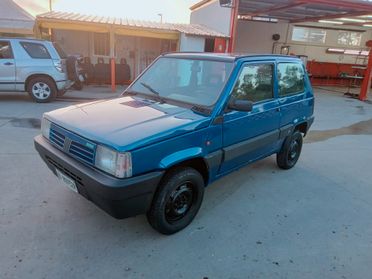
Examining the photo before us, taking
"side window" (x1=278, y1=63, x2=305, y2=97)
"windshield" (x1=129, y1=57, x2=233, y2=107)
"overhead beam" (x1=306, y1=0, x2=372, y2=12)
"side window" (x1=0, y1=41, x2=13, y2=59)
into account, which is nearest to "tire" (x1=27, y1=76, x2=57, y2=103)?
"side window" (x1=0, y1=41, x2=13, y2=59)

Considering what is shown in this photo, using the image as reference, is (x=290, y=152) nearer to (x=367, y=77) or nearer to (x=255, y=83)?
(x=255, y=83)

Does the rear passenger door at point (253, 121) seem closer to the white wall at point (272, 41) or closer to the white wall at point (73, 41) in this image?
the white wall at point (73, 41)

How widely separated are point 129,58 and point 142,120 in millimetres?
13096

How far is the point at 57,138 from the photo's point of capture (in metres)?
2.82

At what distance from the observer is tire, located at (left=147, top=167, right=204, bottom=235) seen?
2658 mm

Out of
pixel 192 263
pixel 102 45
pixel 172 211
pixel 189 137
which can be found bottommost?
pixel 192 263

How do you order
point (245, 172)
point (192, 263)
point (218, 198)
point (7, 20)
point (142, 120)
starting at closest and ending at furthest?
point (192, 263), point (142, 120), point (218, 198), point (245, 172), point (7, 20)

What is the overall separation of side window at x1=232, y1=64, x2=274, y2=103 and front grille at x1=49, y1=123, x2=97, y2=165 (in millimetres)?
1583

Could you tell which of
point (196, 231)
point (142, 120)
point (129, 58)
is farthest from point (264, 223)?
point (129, 58)

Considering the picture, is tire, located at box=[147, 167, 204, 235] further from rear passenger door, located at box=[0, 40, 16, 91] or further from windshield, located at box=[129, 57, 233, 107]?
rear passenger door, located at box=[0, 40, 16, 91]

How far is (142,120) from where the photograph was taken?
8.89 feet

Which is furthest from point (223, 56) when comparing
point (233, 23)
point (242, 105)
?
point (233, 23)

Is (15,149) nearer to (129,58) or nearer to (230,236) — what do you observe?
(230,236)

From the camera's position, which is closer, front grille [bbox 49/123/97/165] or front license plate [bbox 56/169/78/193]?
front grille [bbox 49/123/97/165]
